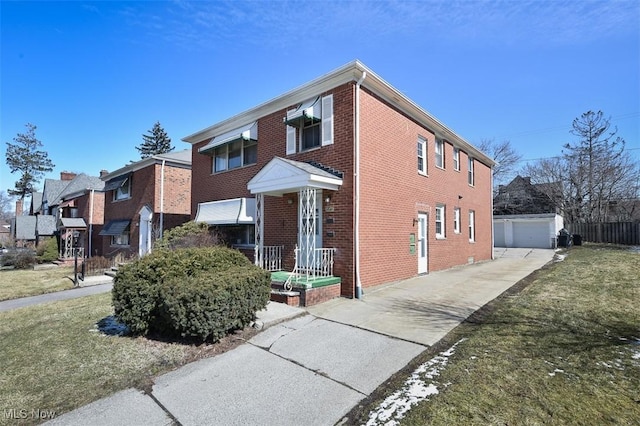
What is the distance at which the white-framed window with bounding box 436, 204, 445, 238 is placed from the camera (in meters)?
14.1

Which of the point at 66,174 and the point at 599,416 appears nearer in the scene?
the point at 599,416

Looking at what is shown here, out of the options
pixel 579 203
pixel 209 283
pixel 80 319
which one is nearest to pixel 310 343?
pixel 209 283

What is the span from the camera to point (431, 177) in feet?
44.3

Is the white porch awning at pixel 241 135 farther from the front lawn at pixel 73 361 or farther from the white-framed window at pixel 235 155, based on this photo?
the front lawn at pixel 73 361

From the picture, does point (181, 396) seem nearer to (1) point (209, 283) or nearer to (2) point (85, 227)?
(1) point (209, 283)

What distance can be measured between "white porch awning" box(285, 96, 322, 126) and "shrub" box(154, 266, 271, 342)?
569 centimetres

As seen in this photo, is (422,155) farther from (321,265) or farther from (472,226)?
(472,226)

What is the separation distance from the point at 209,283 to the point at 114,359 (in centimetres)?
180

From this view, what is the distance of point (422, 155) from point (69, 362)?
40.5 feet

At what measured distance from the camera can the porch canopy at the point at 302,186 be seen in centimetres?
891

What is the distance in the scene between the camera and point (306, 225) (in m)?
9.59

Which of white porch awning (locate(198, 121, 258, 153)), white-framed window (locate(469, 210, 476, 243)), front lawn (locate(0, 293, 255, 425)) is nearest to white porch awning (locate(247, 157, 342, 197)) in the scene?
white porch awning (locate(198, 121, 258, 153))

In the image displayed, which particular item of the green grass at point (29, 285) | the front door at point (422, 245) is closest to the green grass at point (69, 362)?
the green grass at point (29, 285)

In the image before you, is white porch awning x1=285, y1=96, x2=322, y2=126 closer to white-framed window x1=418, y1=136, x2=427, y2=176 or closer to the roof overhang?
the roof overhang
